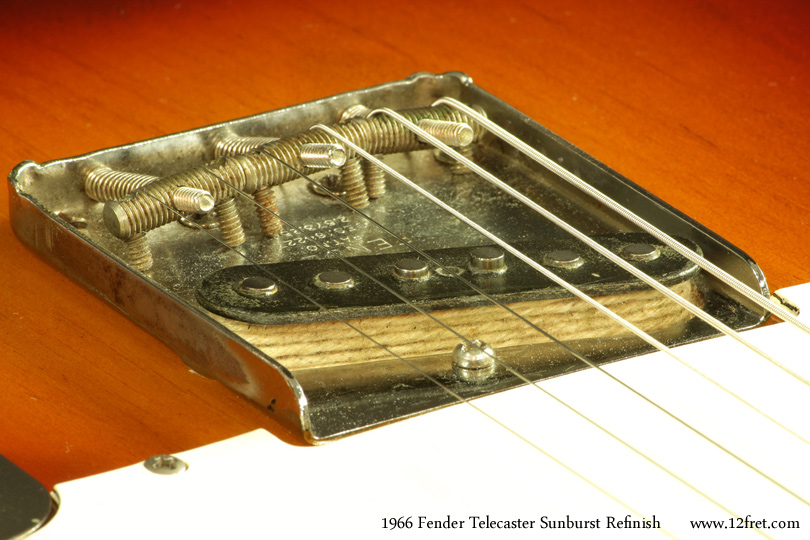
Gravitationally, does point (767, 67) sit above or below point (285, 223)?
above

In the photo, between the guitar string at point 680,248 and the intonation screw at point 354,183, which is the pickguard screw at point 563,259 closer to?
the guitar string at point 680,248

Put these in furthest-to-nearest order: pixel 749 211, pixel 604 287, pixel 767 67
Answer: pixel 767 67 < pixel 749 211 < pixel 604 287

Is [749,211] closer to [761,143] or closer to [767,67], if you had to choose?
[761,143]

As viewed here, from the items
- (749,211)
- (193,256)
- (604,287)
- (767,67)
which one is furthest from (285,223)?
(767,67)

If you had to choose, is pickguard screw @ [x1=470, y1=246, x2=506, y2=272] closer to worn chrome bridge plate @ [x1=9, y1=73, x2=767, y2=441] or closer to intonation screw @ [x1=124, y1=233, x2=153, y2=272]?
worn chrome bridge plate @ [x1=9, y1=73, x2=767, y2=441]

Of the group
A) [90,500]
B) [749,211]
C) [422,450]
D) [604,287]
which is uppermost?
[749,211]

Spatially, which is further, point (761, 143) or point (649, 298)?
point (761, 143)

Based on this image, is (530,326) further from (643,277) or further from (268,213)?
(268,213)

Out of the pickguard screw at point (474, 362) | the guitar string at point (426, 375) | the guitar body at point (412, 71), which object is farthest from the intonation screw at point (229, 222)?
the pickguard screw at point (474, 362)
